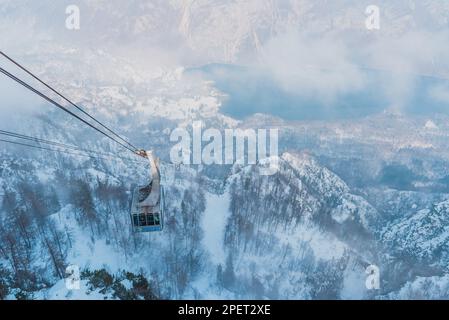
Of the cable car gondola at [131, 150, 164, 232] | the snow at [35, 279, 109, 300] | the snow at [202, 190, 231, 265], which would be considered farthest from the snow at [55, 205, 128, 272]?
the cable car gondola at [131, 150, 164, 232]

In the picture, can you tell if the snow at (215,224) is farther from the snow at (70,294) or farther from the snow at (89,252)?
the snow at (70,294)

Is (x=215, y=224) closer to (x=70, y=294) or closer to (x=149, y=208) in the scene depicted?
(x=70, y=294)

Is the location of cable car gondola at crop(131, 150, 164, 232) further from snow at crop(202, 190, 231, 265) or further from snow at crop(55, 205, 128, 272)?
snow at crop(202, 190, 231, 265)

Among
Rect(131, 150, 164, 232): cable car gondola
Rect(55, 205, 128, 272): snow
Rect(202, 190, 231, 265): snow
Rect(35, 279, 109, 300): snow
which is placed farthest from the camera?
Rect(202, 190, 231, 265): snow

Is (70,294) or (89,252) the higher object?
(70,294)

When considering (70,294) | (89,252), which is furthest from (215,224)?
(70,294)

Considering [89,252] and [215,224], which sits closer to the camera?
[89,252]

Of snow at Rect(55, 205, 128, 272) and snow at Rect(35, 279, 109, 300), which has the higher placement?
snow at Rect(35, 279, 109, 300)

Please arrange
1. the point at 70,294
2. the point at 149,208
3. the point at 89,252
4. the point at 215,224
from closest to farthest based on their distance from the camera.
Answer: the point at 149,208, the point at 70,294, the point at 89,252, the point at 215,224
